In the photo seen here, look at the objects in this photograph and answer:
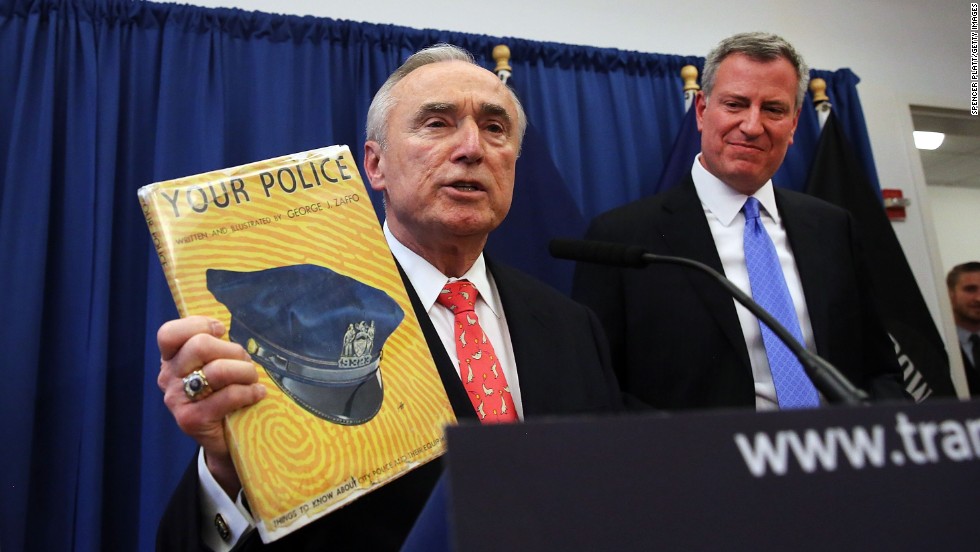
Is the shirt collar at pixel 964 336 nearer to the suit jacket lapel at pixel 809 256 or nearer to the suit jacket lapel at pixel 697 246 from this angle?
the suit jacket lapel at pixel 809 256

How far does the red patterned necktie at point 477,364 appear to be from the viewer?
129 cm

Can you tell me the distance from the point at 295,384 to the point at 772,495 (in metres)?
0.54

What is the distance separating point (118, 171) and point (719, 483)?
2130mm

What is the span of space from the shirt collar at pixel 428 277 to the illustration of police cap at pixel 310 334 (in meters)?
0.49

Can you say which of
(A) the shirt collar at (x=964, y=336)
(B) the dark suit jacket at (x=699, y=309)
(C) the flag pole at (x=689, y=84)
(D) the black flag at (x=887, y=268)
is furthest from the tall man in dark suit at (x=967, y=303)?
(B) the dark suit jacket at (x=699, y=309)

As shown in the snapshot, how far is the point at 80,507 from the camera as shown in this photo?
73.8 inches

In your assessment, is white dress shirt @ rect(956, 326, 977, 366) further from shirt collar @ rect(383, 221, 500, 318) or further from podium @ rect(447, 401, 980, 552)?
podium @ rect(447, 401, 980, 552)

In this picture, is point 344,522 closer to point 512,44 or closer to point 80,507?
point 80,507

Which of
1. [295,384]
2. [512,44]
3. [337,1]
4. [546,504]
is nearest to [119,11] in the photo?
[337,1]

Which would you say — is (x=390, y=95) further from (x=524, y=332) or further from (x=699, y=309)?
(x=699, y=309)

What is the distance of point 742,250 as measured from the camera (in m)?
2.02

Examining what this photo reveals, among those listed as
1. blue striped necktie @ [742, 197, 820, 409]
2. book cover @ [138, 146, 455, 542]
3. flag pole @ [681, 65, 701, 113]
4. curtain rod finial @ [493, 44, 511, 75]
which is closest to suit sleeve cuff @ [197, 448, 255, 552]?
book cover @ [138, 146, 455, 542]

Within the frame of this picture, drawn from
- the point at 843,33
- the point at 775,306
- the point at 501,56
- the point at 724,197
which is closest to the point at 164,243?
the point at 775,306

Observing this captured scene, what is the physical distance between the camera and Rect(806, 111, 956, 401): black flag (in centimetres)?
269
